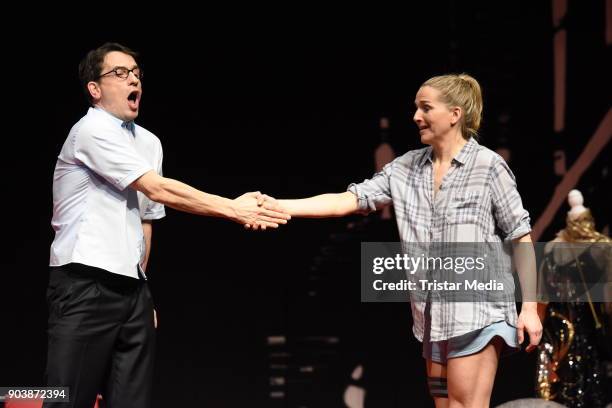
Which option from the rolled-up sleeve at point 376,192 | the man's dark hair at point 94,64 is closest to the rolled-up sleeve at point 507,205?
the rolled-up sleeve at point 376,192

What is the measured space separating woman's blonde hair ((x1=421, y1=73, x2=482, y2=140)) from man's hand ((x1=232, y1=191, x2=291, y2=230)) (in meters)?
0.64

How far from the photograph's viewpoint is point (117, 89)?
102 inches

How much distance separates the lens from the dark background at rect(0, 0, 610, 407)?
4109 millimetres

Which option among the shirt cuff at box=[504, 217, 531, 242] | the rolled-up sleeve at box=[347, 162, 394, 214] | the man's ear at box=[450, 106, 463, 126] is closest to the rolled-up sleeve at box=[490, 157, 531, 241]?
the shirt cuff at box=[504, 217, 531, 242]

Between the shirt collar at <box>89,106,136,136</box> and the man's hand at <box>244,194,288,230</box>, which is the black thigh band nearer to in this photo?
the man's hand at <box>244,194,288,230</box>

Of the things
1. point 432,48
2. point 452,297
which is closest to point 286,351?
point 432,48

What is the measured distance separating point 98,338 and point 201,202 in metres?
0.50

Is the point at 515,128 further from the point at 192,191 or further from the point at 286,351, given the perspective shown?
the point at 192,191

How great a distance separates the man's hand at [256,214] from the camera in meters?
2.77

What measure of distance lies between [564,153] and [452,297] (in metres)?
2.11

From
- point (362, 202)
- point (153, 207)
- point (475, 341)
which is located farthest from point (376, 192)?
point (153, 207)

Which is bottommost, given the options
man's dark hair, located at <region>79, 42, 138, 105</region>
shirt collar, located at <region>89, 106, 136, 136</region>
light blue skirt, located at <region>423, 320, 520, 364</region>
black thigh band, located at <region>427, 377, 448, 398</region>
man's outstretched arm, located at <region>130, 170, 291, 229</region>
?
black thigh band, located at <region>427, 377, 448, 398</region>

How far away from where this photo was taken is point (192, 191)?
2623 mm

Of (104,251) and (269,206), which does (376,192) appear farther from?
(104,251)
